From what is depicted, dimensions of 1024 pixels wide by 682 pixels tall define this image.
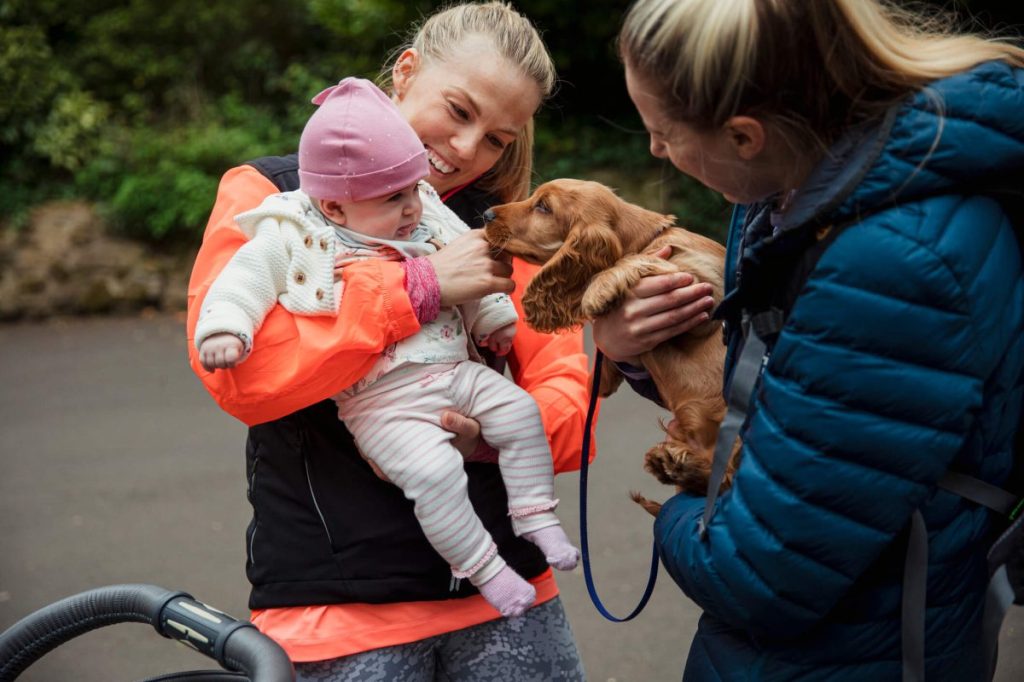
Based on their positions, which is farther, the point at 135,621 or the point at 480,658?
the point at 480,658

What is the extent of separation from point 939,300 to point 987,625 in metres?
0.62

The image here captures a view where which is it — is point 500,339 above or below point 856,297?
below

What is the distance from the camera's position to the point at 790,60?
66.6 inches

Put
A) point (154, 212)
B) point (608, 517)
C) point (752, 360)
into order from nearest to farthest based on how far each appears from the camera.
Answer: point (752, 360)
point (608, 517)
point (154, 212)

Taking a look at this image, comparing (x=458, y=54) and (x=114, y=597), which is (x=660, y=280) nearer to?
(x=458, y=54)

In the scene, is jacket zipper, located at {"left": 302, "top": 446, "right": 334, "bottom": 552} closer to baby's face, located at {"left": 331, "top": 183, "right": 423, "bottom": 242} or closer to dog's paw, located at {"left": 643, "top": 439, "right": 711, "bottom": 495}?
baby's face, located at {"left": 331, "top": 183, "right": 423, "bottom": 242}

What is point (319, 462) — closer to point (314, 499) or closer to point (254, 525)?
point (314, 499)

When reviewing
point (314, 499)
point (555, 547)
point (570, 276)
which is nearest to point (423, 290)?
point (570, 276)

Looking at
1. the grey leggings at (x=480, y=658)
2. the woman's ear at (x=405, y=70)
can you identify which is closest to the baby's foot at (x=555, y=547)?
the grey leggings at (x=480, y=658)

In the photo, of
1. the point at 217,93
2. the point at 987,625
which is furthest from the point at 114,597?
the point at 217,93

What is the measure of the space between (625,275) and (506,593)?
2.56 ft

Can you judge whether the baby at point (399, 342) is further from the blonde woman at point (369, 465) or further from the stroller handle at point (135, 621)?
the stroller handle at point (135, 621)

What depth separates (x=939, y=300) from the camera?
162 centimetres

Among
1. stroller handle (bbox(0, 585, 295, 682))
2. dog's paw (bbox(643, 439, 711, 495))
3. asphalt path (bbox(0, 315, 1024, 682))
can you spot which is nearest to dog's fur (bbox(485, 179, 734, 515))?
dog's paw (bbox(643, 439, 711, 495))
